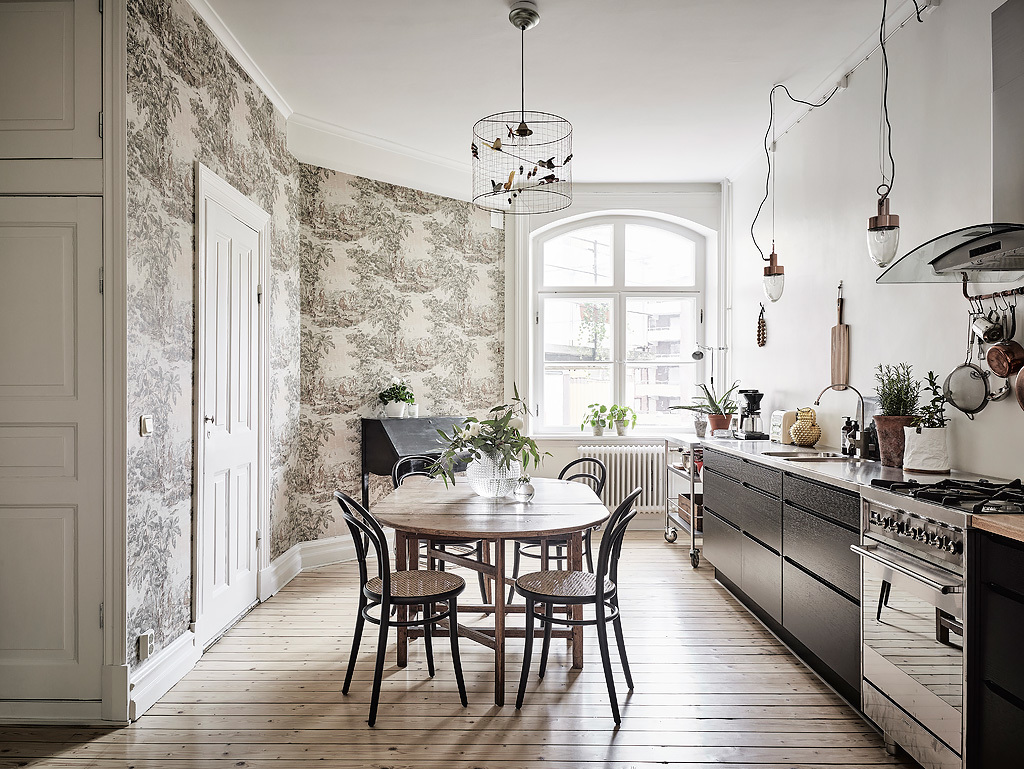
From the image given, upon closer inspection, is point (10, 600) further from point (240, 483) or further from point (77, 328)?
point (240, 483)

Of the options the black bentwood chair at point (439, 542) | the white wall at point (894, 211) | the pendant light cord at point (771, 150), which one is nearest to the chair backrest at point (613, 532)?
the black bentwood chair at point (439, 542)

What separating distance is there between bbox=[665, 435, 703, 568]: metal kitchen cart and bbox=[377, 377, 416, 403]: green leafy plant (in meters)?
2.04

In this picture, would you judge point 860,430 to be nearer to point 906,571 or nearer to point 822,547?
point 822,547

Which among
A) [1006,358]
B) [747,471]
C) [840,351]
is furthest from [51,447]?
[840,351]

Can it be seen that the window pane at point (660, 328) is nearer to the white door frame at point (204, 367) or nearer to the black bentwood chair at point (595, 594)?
the white door frame at point (204, 367)

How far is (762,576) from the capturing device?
3662 mm

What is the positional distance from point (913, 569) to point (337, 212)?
4.36 m

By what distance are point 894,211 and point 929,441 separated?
4.10 feet

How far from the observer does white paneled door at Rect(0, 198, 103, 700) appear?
266 cm

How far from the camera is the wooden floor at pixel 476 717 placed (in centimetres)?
243

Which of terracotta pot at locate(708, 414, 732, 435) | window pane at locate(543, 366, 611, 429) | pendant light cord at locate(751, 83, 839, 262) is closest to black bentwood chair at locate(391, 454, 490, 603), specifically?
window pane at locate(543, 366, 611, 429)

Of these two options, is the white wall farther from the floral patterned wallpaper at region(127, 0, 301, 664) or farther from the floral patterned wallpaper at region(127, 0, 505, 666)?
the floral patterned wallpaper at region(127, 0, 301, 664)

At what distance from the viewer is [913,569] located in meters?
2.24

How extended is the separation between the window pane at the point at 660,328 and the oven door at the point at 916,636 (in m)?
4.05
